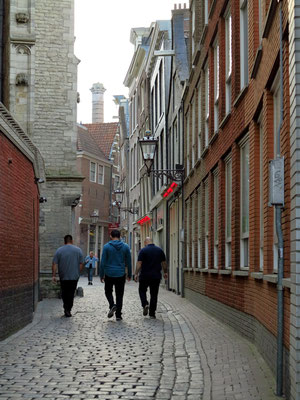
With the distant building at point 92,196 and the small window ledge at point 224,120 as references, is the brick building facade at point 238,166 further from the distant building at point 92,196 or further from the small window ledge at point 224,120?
the distant building at point 92,196

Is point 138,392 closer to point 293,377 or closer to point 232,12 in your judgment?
point 293,377

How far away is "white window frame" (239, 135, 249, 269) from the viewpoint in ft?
39.9

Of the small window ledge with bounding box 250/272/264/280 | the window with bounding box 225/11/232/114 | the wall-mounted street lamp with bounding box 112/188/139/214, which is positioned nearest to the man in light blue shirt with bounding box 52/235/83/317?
the window with bounding box 225/11/232/114

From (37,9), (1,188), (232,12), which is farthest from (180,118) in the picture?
(1,188)

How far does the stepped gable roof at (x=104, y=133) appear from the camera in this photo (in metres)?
67.7

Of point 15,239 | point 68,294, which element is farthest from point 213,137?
point 15,239

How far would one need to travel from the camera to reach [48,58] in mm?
28984

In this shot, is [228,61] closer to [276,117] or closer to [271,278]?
[276,117]

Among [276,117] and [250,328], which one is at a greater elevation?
[276,117]

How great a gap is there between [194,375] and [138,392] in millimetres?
1072

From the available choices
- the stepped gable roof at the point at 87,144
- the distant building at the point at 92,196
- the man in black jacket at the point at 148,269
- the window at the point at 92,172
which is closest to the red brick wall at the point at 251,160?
A: the man in black jacket at the point at 148,269

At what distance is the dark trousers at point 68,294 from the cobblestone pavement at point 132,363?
165 cm

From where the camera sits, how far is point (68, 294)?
51.7 feet

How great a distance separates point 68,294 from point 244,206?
4.83m
